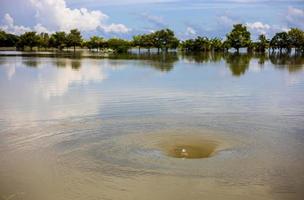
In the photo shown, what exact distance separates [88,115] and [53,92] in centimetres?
595

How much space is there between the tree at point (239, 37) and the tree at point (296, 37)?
852 cm

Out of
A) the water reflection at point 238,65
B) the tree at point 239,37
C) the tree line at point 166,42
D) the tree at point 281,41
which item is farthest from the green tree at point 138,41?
the water reflection at point 238,65

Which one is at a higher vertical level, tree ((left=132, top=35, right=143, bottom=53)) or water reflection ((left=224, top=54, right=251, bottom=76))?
tree ((left=132, top=35, right=143, bottom=53))

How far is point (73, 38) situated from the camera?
97.5 meters

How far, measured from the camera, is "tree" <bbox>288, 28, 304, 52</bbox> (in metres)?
85.0

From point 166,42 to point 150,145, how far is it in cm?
8345

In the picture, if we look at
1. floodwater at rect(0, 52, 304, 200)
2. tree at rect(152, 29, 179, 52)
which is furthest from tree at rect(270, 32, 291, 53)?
floodwater at rect(0, 52, 304, 200)

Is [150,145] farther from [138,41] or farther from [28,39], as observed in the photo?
[28,39]

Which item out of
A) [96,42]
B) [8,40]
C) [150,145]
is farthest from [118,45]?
[150,145]

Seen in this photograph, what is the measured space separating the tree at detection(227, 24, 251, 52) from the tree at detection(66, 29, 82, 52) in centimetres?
3518

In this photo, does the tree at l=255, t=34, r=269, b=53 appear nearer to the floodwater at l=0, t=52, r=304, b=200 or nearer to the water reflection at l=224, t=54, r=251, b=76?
the water reflection at l=224, t=54, r=251, b=76

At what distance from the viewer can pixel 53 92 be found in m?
19.5

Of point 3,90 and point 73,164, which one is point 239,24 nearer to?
point 3,90

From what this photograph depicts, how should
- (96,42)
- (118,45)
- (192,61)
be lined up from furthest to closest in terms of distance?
(96,42) → (118,45) → (192,61)
